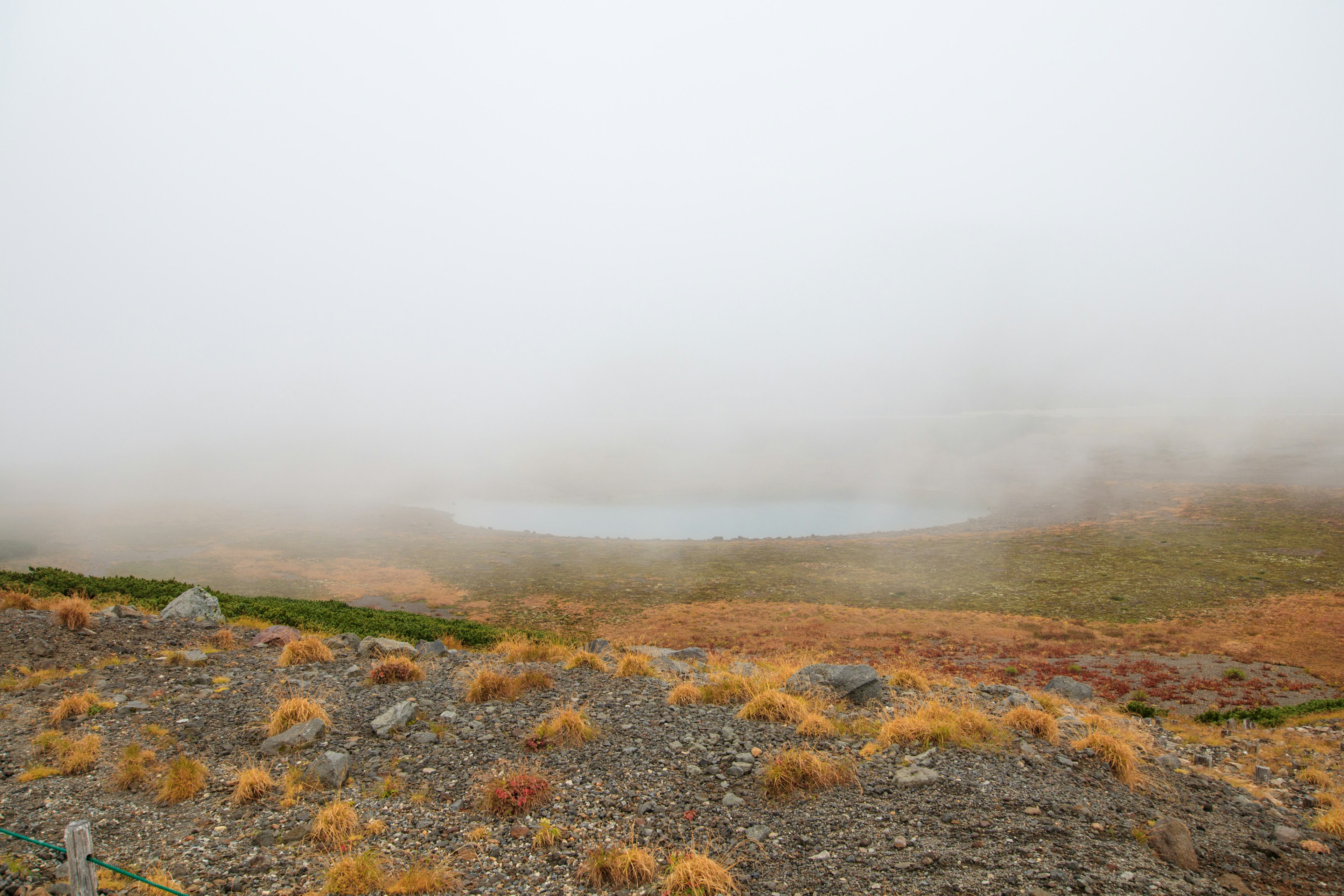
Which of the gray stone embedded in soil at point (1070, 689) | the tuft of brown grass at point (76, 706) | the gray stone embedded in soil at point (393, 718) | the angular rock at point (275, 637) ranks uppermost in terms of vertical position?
the tuft of brown grass at point (76, 706)

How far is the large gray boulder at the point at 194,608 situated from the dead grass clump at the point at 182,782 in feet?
33.5

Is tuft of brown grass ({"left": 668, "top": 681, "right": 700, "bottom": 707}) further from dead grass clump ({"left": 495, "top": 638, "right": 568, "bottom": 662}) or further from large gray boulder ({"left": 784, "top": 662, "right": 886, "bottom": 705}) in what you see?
dead grass clump ({"left": 495, "top": 638, "right": 568, "bottom": 662})

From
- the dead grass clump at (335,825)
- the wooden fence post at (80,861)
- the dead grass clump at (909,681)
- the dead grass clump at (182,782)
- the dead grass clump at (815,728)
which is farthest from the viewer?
the dead grass clump at (909,681)

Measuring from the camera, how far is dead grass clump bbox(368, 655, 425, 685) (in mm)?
12172

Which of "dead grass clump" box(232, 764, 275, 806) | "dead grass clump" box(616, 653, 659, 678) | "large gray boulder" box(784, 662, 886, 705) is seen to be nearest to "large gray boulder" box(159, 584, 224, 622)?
"dead grass clump" box(232, 764, 275, 806)

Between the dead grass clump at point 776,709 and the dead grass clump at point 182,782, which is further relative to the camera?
the dead grass clump at point 776,709

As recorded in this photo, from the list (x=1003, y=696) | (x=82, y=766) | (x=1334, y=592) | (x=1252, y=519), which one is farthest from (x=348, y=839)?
(x=1252, y=519)

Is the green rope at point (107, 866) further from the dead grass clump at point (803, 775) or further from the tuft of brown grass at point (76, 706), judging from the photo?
the dead grass clump at point (803, 775)

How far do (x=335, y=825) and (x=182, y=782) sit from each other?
8.29ft

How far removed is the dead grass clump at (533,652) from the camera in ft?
47.0

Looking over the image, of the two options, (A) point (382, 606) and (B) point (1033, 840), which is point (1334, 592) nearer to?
(B) point (1033, 840)

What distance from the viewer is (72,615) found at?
13.2 metres

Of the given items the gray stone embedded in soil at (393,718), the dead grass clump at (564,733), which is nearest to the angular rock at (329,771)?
the gray stone embedded in soil at (393,718)

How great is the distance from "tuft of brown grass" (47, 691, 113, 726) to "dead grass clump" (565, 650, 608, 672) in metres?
8.46
